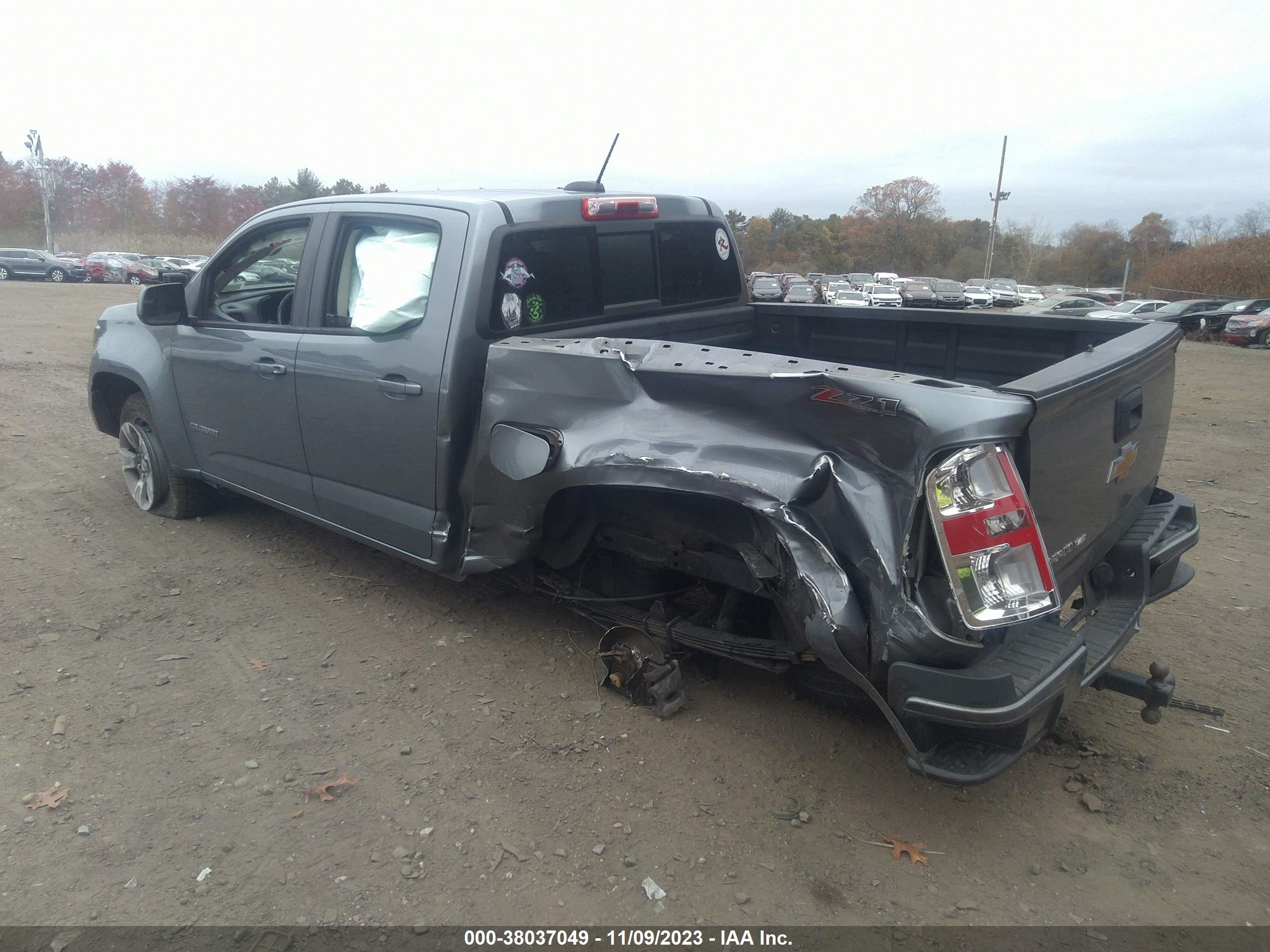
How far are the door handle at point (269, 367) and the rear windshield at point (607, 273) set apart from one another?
1289 mm

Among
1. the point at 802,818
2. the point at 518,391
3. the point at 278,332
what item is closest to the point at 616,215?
the point at 518,391

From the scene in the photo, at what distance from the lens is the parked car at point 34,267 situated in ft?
132

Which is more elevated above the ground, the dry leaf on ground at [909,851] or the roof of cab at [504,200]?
the roof of cab at [504,200]

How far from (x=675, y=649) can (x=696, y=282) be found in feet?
6.86

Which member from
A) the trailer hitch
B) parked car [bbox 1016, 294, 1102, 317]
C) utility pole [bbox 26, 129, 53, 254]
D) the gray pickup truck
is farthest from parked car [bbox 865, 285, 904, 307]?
utility pole [bbox 26, 129, 53, 254]

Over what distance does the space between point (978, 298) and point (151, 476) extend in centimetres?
4047

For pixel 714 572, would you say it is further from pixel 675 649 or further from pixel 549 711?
pixel 549 711

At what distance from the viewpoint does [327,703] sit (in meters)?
3.59

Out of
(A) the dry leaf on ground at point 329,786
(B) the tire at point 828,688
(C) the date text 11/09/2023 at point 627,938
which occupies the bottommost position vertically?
(C) the date text 11/09/2023 at point 627,938

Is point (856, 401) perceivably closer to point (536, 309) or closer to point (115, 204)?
point (536, 309)

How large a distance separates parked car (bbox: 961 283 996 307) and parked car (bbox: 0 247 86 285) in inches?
1560

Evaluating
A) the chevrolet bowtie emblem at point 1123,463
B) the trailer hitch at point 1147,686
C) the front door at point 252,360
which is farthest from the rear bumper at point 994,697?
the front door at point 252,360

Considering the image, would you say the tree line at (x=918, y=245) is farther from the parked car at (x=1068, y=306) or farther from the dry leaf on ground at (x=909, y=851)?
the dry leaf on ground at (x=909, y=851)

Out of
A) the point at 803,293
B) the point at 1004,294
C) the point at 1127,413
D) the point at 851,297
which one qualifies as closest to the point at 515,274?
the point at 1127,413
